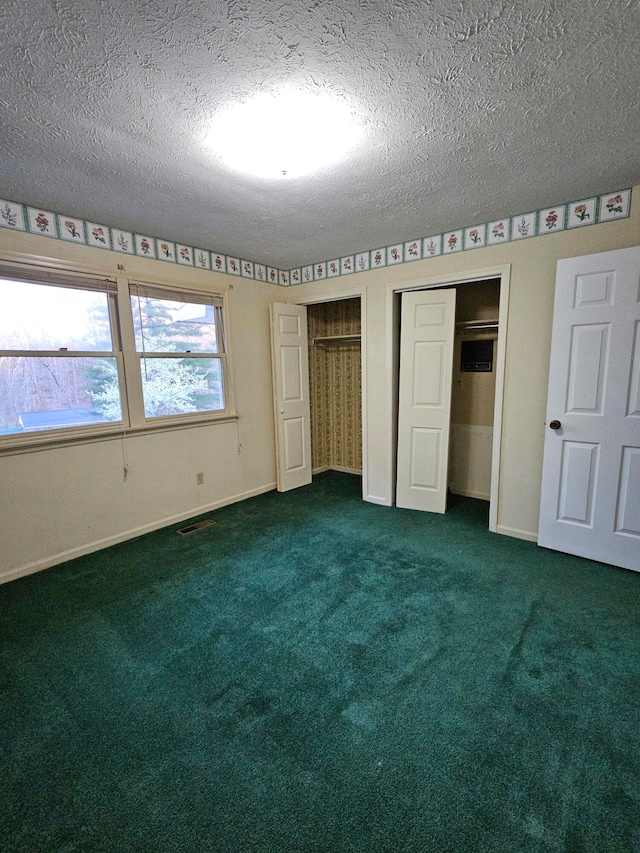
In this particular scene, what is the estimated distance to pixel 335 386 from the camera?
5.08 metres

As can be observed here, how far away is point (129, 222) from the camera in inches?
110

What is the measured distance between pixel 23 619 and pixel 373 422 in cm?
302

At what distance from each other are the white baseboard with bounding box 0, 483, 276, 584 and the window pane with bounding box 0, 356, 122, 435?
0.93m

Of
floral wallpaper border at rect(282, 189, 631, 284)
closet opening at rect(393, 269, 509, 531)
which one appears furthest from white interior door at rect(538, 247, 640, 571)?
closet opening at rect(393, 269, 509, 531)

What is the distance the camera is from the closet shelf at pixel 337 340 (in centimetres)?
462

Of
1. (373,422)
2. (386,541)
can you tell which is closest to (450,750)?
(386,541)

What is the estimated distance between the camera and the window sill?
99.9 inches

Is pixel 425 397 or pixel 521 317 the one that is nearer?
pixel 521 317

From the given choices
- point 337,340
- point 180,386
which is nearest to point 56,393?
point 180,386

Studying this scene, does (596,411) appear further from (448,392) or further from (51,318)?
(51,318)

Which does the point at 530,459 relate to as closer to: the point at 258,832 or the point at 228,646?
the point at 228,646

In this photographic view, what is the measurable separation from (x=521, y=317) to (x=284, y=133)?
6.90ft

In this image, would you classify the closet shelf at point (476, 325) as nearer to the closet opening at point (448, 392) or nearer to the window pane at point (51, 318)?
the closet opening at point (448, 392)

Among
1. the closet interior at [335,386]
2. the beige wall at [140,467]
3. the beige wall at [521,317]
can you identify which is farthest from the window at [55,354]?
the closet interior at [335,386]
